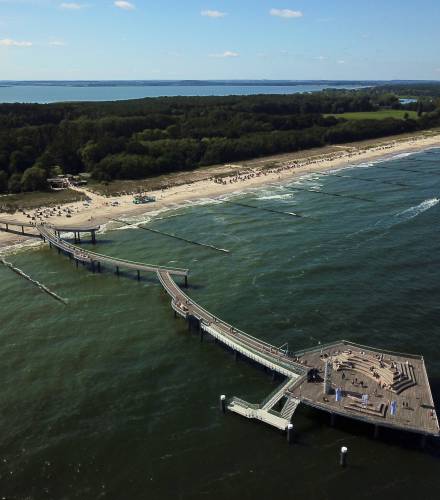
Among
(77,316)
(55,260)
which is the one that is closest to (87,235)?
(55,260)

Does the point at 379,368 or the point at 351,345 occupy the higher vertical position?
the point at 351,345

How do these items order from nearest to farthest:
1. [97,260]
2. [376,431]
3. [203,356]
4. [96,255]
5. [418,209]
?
1. [376,431]
2. [203,356]
3. [97,260]
4. [96,255]
5. [418,209]

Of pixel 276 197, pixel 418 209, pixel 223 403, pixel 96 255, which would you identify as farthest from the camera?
pixel 276 197

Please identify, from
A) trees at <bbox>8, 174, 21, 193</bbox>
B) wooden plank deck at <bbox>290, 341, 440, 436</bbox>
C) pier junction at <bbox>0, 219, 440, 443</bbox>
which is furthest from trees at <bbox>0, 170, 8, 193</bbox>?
wooden plank deck at <bbox>290, 341, 440, 436</bbox>

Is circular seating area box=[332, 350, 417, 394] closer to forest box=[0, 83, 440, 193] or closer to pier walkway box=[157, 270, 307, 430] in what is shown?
pier walkway box=[157, 270, 307, 430]

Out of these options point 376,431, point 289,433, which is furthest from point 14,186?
point 376,431

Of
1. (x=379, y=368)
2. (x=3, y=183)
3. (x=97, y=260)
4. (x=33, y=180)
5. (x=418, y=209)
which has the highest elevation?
(x=33, y=180)

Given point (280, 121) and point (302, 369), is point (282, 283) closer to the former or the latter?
point (302, 369)

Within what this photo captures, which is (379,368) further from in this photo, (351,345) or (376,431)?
(376,431)
